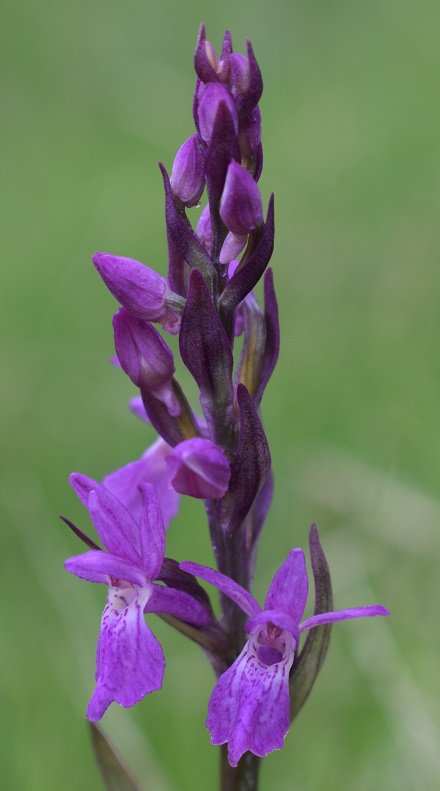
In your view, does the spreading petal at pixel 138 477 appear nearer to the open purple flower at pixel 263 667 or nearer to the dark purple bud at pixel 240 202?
the open purple flower at pixel 263 667

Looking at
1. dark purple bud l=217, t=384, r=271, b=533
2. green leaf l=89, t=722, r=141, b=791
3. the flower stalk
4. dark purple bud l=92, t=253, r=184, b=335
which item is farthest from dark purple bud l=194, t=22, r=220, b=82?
green leaf l=89, t=722, r=141, b=791

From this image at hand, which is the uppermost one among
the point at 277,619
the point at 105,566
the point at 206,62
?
the point at 206,62

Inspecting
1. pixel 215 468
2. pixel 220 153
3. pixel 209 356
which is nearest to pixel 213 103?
pixel 220 153

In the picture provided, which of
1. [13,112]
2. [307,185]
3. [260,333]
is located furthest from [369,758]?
[13,112]

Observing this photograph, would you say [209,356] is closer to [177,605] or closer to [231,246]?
[231,246]

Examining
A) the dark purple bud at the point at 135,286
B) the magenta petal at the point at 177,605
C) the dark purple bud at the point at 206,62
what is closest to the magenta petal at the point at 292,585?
the magenta petal at the point at 177,605

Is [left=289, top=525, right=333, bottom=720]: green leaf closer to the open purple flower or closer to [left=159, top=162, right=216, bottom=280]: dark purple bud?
the open purple flower
